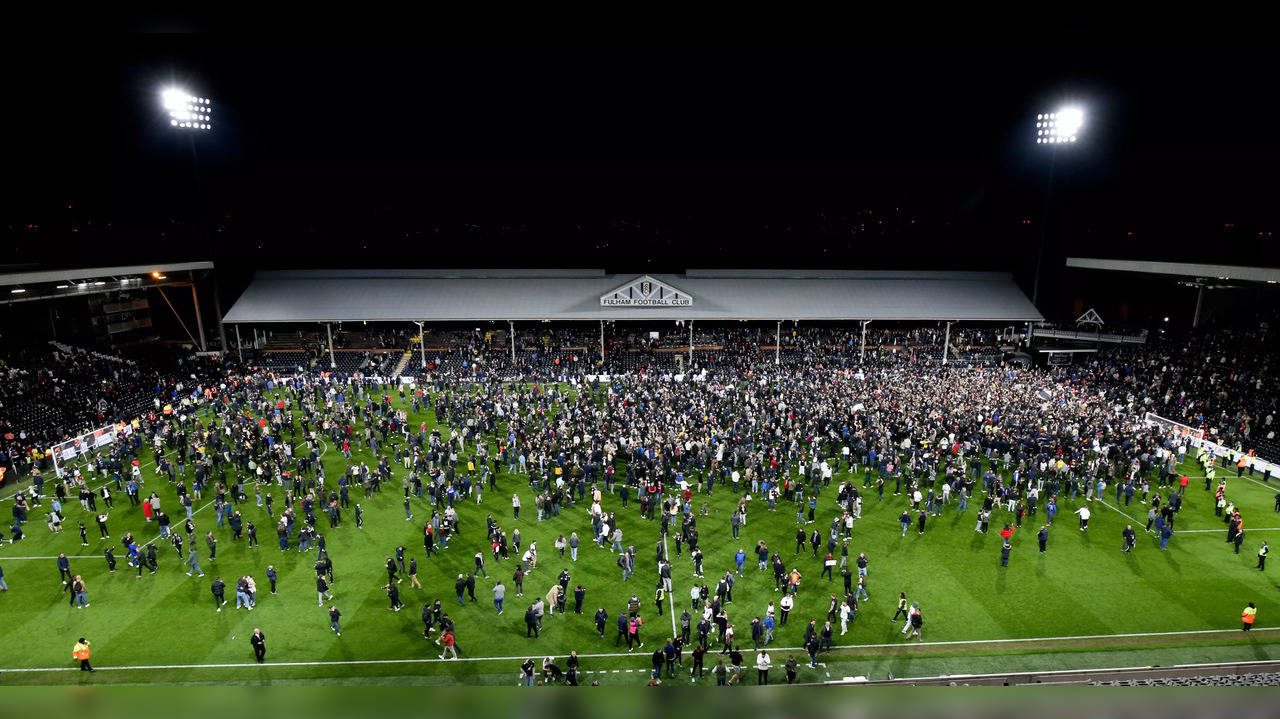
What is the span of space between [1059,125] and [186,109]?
58.4 metres

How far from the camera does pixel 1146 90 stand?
140 feet

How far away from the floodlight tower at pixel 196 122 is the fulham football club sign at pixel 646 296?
27.9 m

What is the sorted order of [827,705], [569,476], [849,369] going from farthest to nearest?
[849,369]
[569,476]
[827,705]

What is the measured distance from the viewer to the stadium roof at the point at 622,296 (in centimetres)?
4603

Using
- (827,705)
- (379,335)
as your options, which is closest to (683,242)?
(379,335)

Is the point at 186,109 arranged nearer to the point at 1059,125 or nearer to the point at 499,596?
the point at 499,596

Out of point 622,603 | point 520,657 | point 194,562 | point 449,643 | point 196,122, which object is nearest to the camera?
point 449,643

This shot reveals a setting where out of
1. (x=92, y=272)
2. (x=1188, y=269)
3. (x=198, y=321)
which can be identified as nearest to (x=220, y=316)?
(x=198, y=321)

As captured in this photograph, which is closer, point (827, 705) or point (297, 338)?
point (827, 705)

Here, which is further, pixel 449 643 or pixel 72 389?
pixel 72 389

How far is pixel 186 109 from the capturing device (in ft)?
138

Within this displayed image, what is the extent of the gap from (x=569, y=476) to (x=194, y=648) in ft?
39.6

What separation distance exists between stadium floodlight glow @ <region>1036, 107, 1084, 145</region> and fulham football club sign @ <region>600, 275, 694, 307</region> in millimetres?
27073

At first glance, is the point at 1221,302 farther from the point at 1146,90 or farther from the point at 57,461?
the point at 57,461
